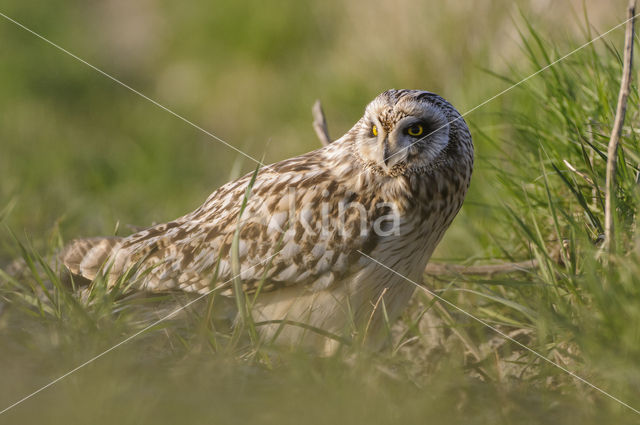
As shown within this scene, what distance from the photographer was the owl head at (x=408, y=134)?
9.04 feet

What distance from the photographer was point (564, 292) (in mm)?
2635

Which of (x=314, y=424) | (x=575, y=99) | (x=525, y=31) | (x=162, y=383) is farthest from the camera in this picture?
(x=525, y=31)

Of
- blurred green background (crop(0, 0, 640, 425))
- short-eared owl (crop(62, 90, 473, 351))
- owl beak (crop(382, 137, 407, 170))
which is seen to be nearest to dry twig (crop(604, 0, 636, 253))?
blurred green background (crop(0, 0, 640, 425))

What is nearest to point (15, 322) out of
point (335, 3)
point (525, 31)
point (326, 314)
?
point (326, 314)

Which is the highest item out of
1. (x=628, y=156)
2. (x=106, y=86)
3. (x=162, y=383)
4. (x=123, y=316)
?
(x=106, y=86)

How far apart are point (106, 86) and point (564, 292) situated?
823 cm

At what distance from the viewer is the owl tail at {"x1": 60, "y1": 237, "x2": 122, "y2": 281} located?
3.06 m

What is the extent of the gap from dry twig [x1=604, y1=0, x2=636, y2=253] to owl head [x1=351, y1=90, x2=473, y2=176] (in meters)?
0.69

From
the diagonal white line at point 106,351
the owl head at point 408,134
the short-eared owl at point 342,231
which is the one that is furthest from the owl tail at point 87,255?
the owl head at point 408,134

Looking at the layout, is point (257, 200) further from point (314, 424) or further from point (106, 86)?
point (106, 86)

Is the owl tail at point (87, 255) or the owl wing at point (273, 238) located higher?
the owl tail at point (87, 255)

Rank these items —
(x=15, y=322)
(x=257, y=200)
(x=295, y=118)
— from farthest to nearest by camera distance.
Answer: (x=295, y=118) → (x=257, y=200) → (x=15, y=322)

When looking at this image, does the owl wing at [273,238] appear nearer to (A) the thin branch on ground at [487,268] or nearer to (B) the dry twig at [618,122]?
(A) the thin branch on ground at [487,268]

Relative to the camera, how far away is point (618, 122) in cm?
234
